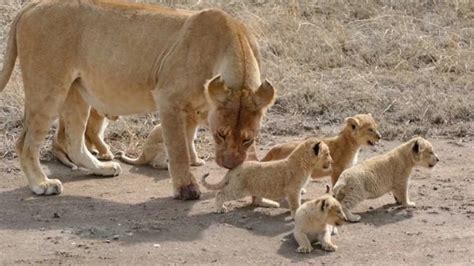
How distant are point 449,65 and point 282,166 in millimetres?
4248

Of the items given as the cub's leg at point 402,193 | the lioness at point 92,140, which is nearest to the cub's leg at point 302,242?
the cub's leg at point 402,193

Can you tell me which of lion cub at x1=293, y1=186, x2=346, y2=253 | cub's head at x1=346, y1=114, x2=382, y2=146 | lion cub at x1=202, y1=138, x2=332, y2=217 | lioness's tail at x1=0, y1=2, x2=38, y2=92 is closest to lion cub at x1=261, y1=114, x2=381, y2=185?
cub's head at x1=346, y1=114, x2=382, y2=146

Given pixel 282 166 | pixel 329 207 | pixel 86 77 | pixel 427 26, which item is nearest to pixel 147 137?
pixel 86 77

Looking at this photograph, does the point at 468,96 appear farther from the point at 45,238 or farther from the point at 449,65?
the point at 45,238

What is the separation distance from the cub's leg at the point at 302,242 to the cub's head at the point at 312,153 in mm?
730

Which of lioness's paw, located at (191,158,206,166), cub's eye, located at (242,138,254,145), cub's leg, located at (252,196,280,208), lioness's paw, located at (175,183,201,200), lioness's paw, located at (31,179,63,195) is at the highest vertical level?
cub's eye, located at (242,138,254,145)

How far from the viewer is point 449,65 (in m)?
11.7

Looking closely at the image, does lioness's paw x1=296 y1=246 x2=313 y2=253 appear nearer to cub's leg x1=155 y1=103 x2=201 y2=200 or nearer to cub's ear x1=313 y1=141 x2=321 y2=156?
cub's ear x1=313 y1=141 x2=321 y2=156

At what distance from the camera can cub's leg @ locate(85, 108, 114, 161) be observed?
9620mm

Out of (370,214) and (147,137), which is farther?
(147,137)

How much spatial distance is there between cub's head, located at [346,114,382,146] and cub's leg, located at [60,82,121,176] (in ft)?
6.45

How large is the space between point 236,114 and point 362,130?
1142 millimetres

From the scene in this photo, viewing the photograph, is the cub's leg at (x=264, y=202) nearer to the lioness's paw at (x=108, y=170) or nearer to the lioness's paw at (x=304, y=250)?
the lioness's paw at (x=304, y=250)

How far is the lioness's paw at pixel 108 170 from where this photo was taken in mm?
9195
